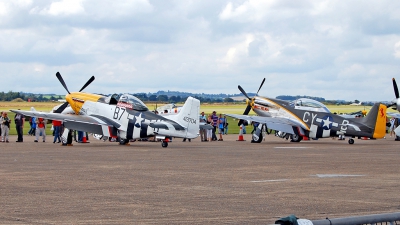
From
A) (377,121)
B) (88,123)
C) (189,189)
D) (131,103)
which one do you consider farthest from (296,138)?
(189,189)

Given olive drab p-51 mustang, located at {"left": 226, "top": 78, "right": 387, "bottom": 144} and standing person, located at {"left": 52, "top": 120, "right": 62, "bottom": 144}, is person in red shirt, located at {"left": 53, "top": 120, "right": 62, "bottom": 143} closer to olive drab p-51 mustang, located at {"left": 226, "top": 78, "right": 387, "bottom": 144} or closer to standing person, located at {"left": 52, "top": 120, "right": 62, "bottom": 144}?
standing person, located at {"left": 52, "top": 120, "right": 62, "bottom": 144}

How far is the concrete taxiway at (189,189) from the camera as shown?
438 inches

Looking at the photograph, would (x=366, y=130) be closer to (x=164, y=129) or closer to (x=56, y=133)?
(x=164, y=129)

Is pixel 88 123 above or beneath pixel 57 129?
above

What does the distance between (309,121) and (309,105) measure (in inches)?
44.1

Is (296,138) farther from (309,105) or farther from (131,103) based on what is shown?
(131,103)

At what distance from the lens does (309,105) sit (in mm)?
37000

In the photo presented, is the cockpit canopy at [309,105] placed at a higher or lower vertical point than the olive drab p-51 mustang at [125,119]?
higher

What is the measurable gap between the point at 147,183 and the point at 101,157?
27.6 feet

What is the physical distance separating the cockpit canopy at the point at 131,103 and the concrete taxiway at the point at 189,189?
25.1 feet

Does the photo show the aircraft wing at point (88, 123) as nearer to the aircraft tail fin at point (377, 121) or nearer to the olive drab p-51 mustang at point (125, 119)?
the olive drab p-51 mustang at point (125, 119)

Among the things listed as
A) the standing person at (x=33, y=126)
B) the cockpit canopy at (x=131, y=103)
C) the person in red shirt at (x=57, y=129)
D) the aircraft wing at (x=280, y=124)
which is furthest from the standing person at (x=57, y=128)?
the aircraft wing at (x=280, y=124)

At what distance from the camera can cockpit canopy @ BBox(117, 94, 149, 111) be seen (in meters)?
31.3

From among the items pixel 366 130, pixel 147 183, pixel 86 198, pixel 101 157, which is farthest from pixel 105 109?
pixel 86 198
